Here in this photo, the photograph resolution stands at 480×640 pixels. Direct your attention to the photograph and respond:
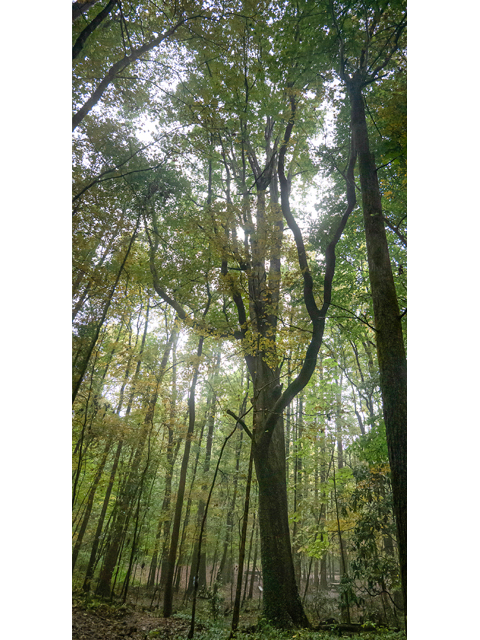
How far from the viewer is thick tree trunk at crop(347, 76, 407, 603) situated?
6.71 ft

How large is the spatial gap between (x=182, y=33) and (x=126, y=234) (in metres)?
2.53

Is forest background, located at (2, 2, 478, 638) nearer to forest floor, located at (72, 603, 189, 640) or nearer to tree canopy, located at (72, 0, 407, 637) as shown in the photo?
tree canopy, located at (72, 0, 407, 637)

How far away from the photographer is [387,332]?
2.36 meters

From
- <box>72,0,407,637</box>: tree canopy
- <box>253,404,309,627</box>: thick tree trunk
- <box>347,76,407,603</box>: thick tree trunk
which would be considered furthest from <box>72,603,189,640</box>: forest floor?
<box>347,76,407,603</box>: thick tree trunk

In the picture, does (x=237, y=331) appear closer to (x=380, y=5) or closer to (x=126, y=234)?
(x=126, y=234)

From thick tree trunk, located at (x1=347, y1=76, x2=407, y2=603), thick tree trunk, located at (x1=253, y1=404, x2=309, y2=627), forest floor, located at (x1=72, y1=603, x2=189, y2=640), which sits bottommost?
forest floor, located at (x1=72, y1=603, x2=189, y2=640)

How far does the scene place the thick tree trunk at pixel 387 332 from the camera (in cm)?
204

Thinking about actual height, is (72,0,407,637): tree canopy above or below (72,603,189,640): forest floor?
above

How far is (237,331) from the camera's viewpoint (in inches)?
185

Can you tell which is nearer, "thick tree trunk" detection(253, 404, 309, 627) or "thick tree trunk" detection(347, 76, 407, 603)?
"thick tree trunk" detection(347, 76, 407, 603)
